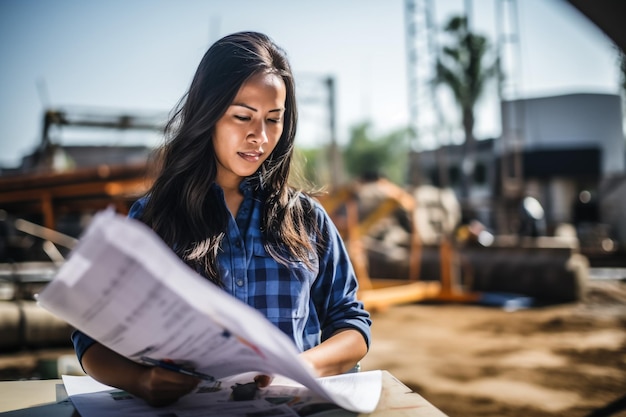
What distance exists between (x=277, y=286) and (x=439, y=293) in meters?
6.63

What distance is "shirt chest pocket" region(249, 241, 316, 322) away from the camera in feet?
3.39

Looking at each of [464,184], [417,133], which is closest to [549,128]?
[464,184]

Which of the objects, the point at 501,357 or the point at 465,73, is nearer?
the point at 501,357

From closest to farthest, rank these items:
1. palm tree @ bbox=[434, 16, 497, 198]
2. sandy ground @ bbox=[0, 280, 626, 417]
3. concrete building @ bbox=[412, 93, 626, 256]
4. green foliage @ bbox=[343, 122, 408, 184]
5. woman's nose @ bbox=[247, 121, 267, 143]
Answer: woman's nose @ bbox=[247, 121, 267, 143], sandy ground @ bbox=[0, 280, 626, 417], concrete building @ bbox=[412, 93, 626, 256], palm tree @ bbox=[434, 16, 497, 198], green foliage @ bbox=[343, 122, 408, 184]

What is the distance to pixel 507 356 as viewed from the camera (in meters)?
4.32

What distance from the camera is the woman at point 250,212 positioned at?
1.02 meters

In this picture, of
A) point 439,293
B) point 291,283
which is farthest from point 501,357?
point 291,283

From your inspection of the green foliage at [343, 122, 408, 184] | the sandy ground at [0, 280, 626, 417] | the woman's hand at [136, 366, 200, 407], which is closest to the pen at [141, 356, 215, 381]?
the woman's hand at [136, 366, 200, 407]

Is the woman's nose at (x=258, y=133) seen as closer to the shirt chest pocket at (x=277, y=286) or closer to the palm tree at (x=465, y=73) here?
the shirt chest pocket at (x=277, y=286)

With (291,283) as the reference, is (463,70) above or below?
above

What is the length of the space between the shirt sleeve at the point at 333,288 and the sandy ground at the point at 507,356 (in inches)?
82.4

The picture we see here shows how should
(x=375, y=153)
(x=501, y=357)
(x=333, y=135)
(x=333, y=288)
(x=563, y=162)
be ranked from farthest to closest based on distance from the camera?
(x=375, y=153)
(x=333, y=135)
(x=563, y=162)
(x=501, y=357)
(x=333, y=288)

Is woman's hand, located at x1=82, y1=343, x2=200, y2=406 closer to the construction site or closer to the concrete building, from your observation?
the construction site

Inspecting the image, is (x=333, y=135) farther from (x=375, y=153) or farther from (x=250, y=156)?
(x=375, y=153)
